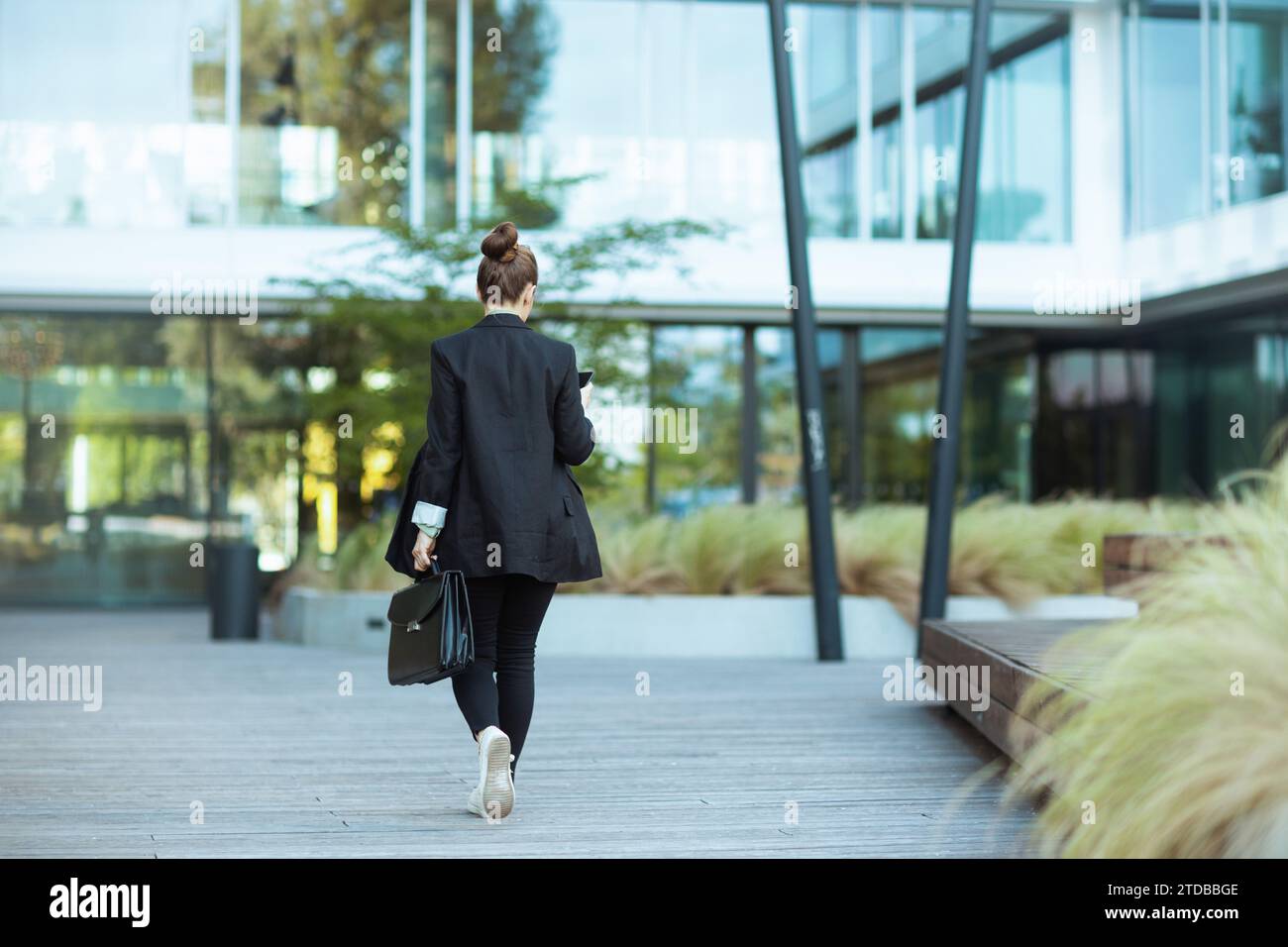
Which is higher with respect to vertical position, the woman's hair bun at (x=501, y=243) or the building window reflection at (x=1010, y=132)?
the building window reflection at (x=1010, y=132)

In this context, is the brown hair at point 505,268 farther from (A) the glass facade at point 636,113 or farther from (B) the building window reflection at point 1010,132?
(B) the building window reflection at point 1010,132

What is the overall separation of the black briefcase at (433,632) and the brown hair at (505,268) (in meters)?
0.92

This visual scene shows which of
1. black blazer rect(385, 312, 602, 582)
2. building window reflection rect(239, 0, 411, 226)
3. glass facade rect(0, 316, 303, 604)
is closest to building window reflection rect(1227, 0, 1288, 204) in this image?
building window reflection rect(239, 0, 411, 226)

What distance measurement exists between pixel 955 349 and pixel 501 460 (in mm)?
5884

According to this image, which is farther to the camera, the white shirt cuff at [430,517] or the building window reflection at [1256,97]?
the building window reflection at [1256,97]

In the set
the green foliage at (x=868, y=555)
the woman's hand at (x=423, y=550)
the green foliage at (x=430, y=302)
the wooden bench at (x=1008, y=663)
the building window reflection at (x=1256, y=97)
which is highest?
the building window reflection at (x=1256, y=97)

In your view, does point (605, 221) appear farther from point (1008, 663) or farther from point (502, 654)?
point (502, 654)

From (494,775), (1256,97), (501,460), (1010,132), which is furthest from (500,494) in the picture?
(1010,132)

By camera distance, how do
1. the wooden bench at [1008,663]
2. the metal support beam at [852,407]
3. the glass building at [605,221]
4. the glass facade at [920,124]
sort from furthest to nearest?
the metal support beam at [852,407], the glass facade at [920,124], the glass building at [605,221], the wooden bench at [1008,663]

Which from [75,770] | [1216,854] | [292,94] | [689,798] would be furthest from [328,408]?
[1216,854]

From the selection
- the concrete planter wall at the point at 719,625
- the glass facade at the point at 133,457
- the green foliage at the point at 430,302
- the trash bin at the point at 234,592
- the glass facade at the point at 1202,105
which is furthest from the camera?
the glass facade at the point at 133,457

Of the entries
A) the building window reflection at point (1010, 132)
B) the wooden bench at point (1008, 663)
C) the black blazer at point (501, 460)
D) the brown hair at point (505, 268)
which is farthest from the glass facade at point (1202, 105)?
the black blazer at point (501, 460)

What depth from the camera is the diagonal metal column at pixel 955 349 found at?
31.9 ft
